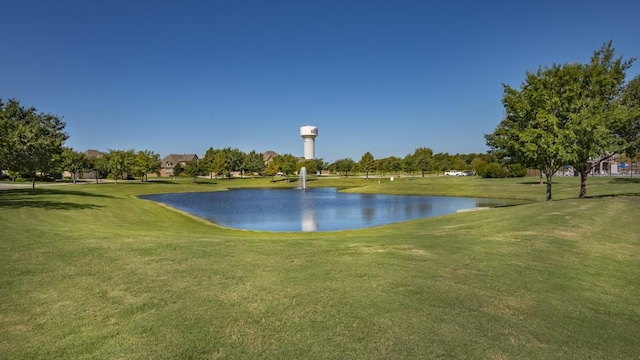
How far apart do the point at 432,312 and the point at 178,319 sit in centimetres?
362

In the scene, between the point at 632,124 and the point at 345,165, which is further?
the point at 345,165

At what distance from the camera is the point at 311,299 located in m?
6.41

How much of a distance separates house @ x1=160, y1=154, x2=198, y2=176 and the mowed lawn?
149 metres

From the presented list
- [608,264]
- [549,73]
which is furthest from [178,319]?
[549,73]

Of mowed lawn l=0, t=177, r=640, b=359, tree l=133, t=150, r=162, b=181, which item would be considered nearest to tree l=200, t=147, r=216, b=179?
tree l=133, t=150, r=162, b=181

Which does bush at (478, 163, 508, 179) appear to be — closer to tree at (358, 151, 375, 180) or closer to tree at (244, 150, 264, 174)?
tree at (358, 151, 375, 180)

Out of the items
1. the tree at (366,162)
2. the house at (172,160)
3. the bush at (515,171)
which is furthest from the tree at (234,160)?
the bush at (515,171)

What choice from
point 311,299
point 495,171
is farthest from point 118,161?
point 311,299

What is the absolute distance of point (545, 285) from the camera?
7.85m

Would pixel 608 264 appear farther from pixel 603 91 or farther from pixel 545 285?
pixel 603 91

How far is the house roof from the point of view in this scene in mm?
154625

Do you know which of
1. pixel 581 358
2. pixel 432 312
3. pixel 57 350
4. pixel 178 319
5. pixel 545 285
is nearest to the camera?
pixel 57 350

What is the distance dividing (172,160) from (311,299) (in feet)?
526

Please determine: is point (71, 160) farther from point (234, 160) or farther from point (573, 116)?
point (573, 116)
